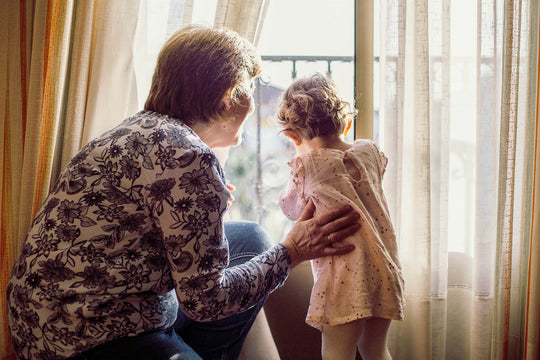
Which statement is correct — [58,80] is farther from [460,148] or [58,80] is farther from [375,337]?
[460,148]

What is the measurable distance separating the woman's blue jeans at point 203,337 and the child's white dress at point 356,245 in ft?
0.56

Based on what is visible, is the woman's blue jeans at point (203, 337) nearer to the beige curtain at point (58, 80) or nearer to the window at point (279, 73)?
the window at point (279, 73)

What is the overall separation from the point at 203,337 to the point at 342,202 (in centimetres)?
53

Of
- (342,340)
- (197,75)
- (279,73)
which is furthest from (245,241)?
(279,73)

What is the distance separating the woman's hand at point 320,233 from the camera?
3.83ft

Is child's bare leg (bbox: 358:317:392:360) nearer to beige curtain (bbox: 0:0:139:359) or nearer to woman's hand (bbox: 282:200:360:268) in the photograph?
woman's hand (bbox: 282:200:360:268)

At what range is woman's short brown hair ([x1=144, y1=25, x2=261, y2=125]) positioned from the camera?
106cm

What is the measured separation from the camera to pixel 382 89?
1.57 meters

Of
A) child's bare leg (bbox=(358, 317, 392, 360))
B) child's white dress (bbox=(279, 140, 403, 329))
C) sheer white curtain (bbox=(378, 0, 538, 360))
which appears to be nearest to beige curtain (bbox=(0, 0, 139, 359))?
child's white dress (bbox=(279, 140, 403, 329))

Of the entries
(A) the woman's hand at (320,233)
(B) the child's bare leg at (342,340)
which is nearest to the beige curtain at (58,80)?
(A) the woman's hand at (320,233)

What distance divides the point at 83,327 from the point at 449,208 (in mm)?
1243

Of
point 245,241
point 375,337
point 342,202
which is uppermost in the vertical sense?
point 342,202

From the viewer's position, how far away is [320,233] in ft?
3.94

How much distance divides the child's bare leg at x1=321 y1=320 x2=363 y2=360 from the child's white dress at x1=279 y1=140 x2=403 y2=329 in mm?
35
